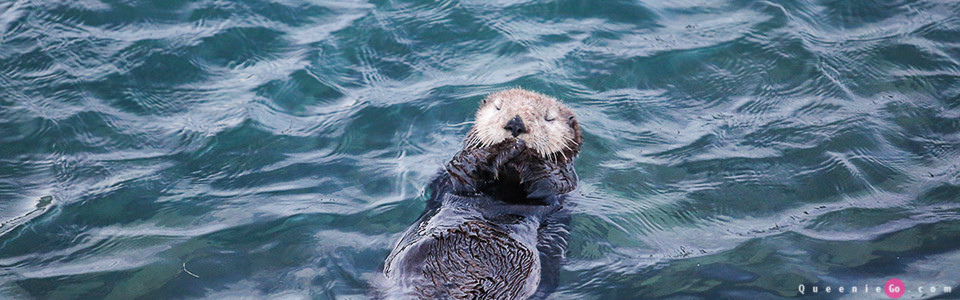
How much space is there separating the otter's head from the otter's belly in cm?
62

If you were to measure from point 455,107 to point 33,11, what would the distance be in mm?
3733

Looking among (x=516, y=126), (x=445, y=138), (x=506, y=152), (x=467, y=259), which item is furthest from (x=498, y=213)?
(x=445, y=138)

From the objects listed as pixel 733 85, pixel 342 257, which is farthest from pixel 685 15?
pixel 342 257

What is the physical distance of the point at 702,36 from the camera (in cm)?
675

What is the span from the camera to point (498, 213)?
171 inches

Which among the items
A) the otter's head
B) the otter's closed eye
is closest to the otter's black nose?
the otter's head

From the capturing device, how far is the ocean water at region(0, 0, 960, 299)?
4191 millimetres

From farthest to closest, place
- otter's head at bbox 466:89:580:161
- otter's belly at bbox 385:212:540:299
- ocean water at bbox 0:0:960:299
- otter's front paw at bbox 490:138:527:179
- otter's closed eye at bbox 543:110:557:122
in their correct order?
1. otter's closed eye at bbox 543:110:557:122
2. otter's head at bbox 466:89:580:161
3. otter's front paw at bbox 490:138:527:179
4. ocean water at bbox 0:0:960:299
5. otter's belly at bbox 385:212:540:299

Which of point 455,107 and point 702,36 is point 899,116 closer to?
point 702,36

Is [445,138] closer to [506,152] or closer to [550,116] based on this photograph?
[550,116]

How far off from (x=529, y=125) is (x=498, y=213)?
547 mm

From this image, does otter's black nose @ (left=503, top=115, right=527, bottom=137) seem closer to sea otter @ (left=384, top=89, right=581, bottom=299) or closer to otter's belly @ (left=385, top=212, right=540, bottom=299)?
sea otter @ (left=384, top=89, right=581, bottom=299)

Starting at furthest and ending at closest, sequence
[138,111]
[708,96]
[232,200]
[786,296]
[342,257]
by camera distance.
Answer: [708,96] < [138,111] < [232,200] < [342,257] < [786,296]

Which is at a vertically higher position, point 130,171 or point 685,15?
point 685,15
